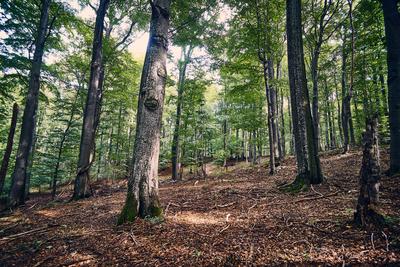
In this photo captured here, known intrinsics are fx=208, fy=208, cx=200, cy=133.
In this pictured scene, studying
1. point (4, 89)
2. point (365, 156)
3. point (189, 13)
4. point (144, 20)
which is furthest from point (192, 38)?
point (4, 89)

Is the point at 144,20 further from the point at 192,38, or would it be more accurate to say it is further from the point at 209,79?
the point at 209,79

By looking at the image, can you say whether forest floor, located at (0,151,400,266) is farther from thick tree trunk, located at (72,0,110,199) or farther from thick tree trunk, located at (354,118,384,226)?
thick tree trunk, located at (72,0,110,199)

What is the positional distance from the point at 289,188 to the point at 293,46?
4.44 meters

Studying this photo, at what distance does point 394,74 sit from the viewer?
5.56 meters

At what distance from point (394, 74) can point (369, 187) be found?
14.0 ft

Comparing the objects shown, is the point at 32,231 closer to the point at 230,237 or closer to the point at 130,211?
the point at 130,211

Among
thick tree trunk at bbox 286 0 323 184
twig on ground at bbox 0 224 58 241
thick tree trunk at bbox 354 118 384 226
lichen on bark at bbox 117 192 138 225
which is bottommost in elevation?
twig on ground at bbox 0 224 58 241

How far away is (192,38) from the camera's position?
8.18 metres

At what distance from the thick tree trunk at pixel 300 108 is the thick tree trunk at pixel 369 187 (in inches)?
110

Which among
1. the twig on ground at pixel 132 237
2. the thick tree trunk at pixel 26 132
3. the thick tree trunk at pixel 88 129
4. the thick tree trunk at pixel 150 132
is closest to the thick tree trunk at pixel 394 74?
the thick tree trunk at pixel 150 132

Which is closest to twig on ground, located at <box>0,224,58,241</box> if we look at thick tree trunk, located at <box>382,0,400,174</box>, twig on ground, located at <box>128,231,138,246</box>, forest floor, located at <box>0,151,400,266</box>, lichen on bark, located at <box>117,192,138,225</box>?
forest floor, located at <box>0,151,400,266</box>

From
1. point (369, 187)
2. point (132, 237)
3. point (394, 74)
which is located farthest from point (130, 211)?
point (394, 74)

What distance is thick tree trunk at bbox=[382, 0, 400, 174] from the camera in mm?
5441

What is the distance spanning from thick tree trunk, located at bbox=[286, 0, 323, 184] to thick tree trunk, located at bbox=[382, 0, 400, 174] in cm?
180
